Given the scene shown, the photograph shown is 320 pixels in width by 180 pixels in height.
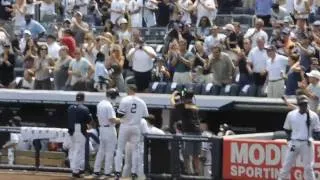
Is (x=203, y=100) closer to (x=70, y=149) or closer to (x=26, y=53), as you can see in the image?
(x=70, y=149)

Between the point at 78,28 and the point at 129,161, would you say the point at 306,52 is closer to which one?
the point at 129,161

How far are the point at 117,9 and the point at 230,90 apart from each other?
501 cm

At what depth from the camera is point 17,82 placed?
2497cm

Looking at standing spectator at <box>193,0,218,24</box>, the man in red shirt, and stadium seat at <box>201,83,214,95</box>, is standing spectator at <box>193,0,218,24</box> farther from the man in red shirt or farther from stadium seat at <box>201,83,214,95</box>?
the man in red shirt

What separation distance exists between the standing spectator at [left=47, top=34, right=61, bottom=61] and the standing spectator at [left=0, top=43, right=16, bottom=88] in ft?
2.90

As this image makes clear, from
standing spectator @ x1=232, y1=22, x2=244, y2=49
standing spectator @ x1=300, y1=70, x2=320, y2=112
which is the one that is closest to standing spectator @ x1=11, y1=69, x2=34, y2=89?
standing spectator @ x1=232, y1=22, x2=244, y2=49

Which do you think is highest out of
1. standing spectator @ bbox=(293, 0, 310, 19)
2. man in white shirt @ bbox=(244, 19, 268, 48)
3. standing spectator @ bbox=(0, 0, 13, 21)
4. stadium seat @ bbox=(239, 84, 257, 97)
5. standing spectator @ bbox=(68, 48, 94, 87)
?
standing spectator @ bbox=(0, 0, 13, 21)

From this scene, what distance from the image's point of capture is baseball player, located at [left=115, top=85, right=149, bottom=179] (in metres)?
20.3

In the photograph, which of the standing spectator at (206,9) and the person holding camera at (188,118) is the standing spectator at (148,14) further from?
the person holding camera at (188,118)

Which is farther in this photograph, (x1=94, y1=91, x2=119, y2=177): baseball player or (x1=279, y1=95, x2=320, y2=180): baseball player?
(x1=94, y1=91, x2=119, y2=177): baseball player

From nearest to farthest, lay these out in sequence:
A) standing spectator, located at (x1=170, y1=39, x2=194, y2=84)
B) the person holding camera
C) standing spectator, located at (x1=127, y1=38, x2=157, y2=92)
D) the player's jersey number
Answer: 1. the person holding camera
2. the player's jersey number
3. standing spectator, located at (x1=170, y1=39, x2=194, y2=84)
4. standing spectator, located at (x1=127, y1=38, x2=157, y2=92)

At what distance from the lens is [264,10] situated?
1003 inches

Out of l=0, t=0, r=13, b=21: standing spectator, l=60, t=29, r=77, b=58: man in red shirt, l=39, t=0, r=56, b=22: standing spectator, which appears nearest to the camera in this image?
l=60, t=29, r=77, b=58: man in red shirt

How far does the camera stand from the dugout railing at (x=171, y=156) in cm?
1958
